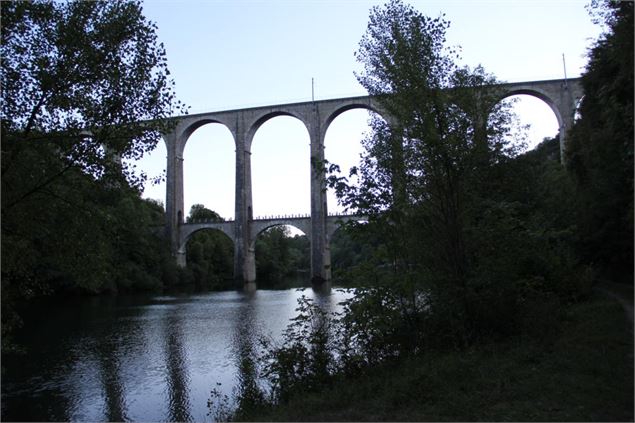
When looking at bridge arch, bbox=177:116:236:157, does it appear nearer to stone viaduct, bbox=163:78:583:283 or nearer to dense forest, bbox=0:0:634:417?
→ stone viaduct, bbox=163:78:583:283

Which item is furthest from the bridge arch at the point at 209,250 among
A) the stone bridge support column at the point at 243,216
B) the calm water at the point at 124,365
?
the calm water at the point at 124,365

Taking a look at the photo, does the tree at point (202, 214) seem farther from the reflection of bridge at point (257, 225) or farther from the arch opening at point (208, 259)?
the reflection of bridge at point (257, 225)

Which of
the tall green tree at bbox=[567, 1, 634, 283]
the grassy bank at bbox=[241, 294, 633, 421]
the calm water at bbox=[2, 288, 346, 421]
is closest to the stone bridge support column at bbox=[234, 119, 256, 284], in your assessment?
the calm water at bbox=[2, 288, 346, 421]

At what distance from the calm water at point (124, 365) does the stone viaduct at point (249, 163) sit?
2420 cm

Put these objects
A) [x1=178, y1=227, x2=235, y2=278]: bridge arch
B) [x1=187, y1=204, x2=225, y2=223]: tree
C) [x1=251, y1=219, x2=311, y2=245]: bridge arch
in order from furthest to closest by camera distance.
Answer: [x1=187, y1=204, x2=225, y2=223]: tree, [x1=178, y1=227, x2=235, y2=278]: bridge arch, [x1=251, y1=219, x2=311, y2=245]: bridge arch

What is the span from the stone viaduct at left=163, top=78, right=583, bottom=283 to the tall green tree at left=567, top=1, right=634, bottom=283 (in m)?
23.0

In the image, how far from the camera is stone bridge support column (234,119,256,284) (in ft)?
160

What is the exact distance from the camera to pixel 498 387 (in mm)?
5723

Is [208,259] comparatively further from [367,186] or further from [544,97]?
[367,186]

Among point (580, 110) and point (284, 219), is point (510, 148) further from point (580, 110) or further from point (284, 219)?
point (284, 219)

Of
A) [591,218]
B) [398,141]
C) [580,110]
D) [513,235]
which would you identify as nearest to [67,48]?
[398,141]

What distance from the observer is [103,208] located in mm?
7613

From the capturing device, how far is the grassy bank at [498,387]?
495 cm

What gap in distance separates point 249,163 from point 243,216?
5.40 metres
